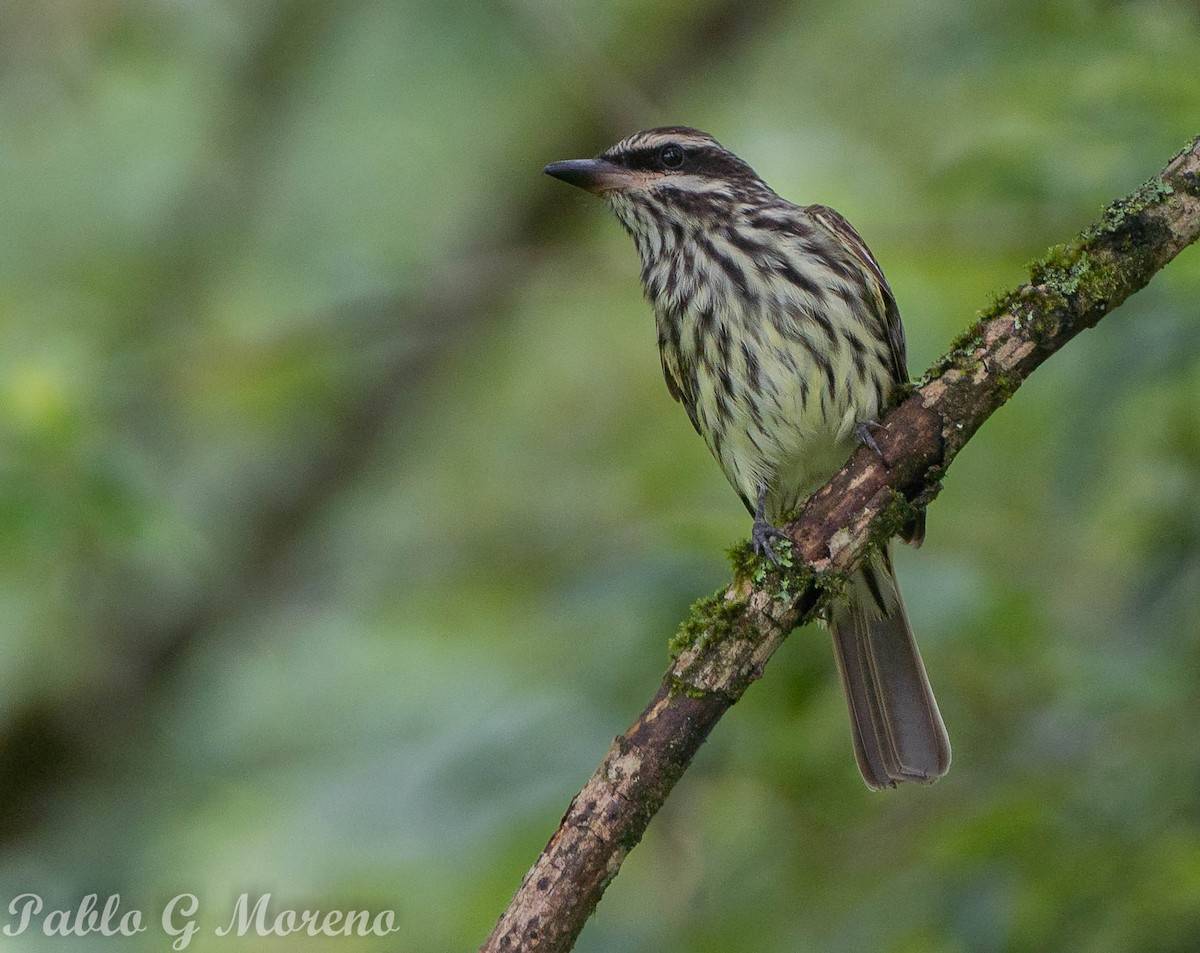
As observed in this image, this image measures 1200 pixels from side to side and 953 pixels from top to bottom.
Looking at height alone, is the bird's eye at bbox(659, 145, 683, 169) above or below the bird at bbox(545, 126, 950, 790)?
above

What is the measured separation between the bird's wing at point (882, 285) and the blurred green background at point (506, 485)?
42 centimetres

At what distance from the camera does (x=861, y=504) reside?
3502 mm

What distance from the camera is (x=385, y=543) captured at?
8.33 meters

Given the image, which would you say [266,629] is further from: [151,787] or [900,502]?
[900,502]

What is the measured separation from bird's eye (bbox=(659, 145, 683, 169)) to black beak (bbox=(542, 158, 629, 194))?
0.40 feet

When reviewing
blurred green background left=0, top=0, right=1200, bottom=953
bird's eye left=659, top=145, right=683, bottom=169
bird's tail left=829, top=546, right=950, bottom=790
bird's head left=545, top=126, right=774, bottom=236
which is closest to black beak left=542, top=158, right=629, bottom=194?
bird's head left=545, top=126, right=774, bottom=236

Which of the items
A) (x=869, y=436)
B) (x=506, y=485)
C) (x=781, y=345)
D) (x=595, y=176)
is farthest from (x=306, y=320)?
(x=869, y=436)

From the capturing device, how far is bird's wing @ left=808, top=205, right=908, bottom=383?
15.1 feet

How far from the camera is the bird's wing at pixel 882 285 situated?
181 inches

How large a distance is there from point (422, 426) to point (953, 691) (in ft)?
13.0

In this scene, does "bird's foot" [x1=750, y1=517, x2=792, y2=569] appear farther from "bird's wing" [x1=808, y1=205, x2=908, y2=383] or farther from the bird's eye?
the bird's eye

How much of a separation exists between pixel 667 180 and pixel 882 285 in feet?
2.44

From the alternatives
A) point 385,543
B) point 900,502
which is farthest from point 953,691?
point 385,543

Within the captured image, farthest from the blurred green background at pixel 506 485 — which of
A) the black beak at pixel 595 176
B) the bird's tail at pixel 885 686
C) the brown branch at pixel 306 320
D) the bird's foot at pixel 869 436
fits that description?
the black beak at pixel 595 176
